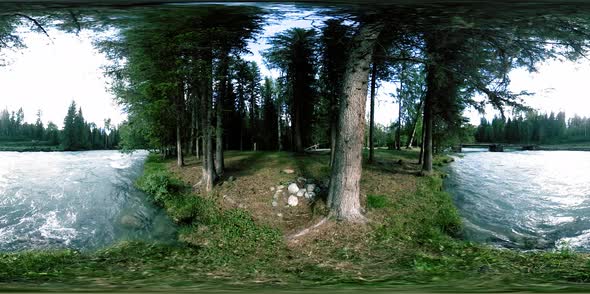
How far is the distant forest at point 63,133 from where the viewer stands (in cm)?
253

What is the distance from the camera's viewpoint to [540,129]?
8.33 feet

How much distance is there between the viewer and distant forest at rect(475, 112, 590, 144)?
2.50 m

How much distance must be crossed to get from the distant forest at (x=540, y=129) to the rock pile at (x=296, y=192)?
3.27 ft

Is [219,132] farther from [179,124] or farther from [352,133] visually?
[352,133]

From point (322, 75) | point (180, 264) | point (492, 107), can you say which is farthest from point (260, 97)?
point (492, 107)

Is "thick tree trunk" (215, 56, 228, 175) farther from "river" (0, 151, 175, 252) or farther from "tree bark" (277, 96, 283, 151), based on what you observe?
"river" (0, 151, 175, 252)

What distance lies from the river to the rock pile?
0.73 meters

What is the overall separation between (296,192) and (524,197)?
1.20 meters

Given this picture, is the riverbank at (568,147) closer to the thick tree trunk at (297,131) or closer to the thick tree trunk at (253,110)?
the thick tree trunk at (297,131)

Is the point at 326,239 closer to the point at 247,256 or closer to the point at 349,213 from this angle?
the point at 349,213

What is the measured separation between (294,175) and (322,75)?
1.75ft

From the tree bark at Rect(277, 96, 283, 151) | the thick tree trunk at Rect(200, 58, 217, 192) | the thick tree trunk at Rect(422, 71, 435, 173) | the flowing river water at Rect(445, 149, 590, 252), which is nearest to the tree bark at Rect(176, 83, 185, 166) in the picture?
the thick tree trunk at Rect(200, 58, 217, 192)

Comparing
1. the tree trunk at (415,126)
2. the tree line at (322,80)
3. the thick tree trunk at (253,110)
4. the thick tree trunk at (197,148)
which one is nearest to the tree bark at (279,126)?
the tree line at (322,80)

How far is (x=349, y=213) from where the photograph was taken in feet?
7.97
